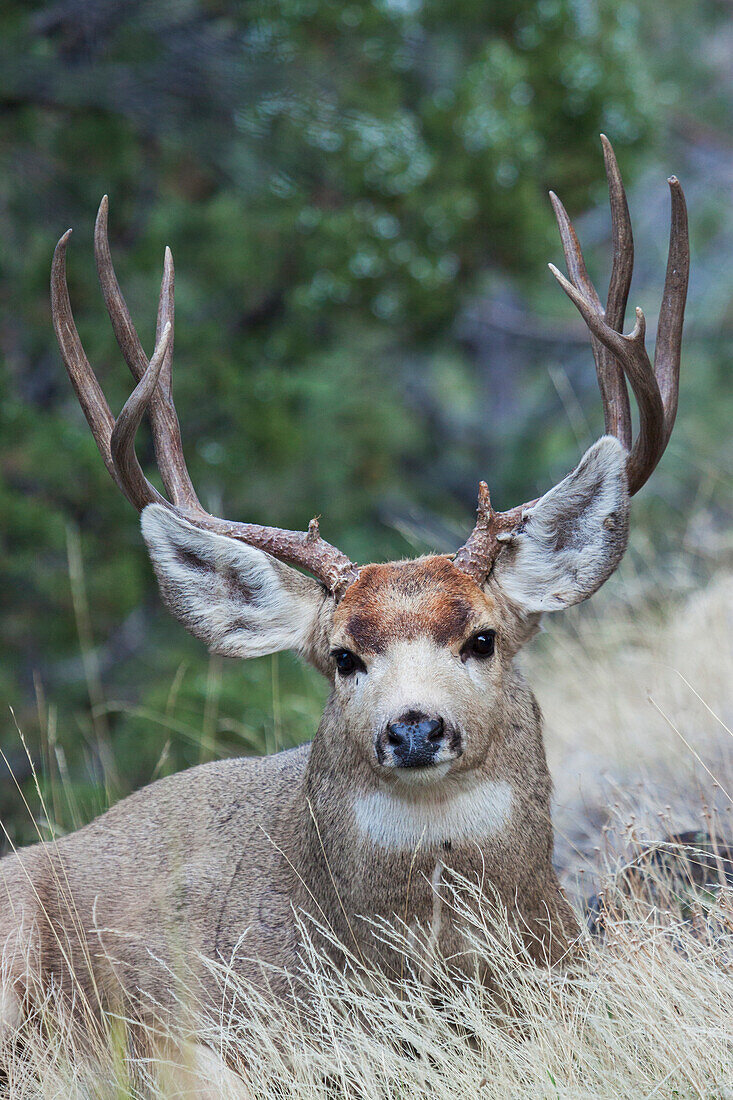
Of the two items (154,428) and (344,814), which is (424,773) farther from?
(154,428)

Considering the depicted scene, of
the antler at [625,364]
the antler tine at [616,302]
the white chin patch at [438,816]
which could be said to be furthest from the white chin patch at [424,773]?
the antler tine at [616,302]

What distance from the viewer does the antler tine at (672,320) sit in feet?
12.3

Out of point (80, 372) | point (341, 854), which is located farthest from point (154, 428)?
point (341, 854)

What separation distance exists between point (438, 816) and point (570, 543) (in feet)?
3.07

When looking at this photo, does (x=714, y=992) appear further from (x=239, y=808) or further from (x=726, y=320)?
(x=726, y=320)

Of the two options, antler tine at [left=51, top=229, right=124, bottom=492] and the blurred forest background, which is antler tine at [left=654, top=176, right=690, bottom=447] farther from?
the blurred forest background

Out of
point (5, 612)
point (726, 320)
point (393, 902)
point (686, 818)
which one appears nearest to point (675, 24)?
point (726, 320)

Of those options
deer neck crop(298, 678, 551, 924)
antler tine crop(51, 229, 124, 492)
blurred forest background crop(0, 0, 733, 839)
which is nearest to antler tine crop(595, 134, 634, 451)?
deer neck crop(298, 678, 551, 924)

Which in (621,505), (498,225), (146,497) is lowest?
(146,497)

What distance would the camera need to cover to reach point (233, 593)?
12.8 ft

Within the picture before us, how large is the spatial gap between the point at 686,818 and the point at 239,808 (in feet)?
5.37

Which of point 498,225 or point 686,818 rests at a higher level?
point 498,225

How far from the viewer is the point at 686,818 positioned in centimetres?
449

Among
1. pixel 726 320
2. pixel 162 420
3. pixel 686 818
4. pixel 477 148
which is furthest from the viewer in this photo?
pixel 726 320
